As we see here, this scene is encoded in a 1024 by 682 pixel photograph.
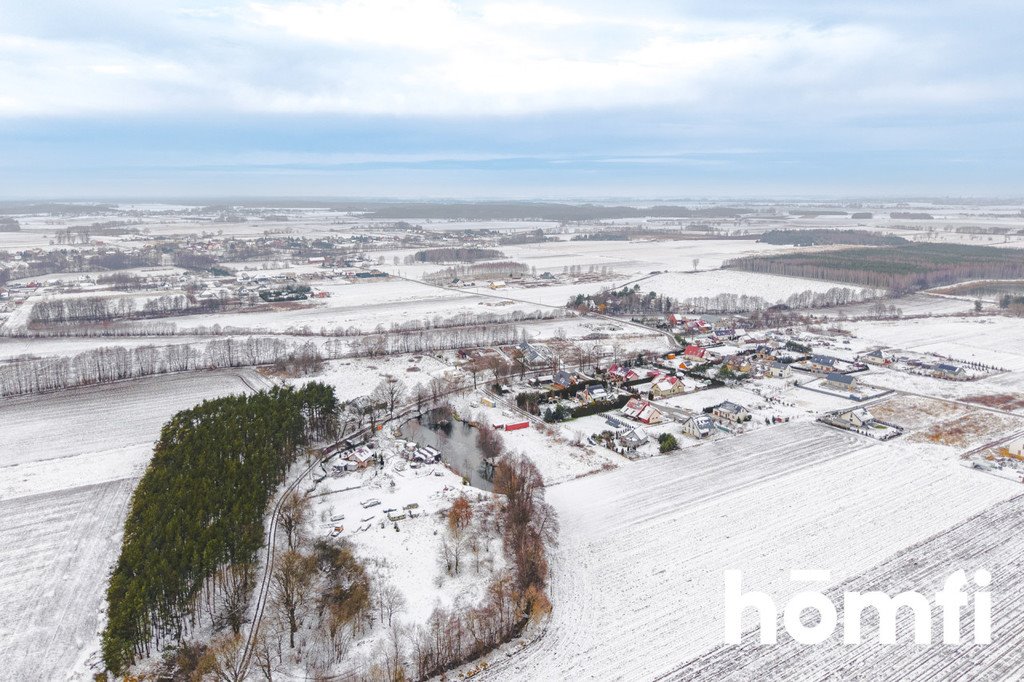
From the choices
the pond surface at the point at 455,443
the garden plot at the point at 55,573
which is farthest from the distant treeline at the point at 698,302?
the garden plot at the point at 55,573

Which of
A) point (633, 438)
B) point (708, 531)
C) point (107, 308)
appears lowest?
point (708, 531)

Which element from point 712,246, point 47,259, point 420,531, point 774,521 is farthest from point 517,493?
point 712,246

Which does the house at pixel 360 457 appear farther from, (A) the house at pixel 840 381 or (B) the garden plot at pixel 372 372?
(A) the house at pixel 840 381

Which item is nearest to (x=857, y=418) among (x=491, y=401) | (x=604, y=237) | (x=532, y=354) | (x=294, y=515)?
(x=491, y=401)

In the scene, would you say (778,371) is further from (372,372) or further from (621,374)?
(372,372)

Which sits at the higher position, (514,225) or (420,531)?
(514,225)

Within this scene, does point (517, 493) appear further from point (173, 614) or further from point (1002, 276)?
point (1002, 276)

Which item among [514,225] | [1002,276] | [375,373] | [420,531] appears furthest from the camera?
[514,225]
